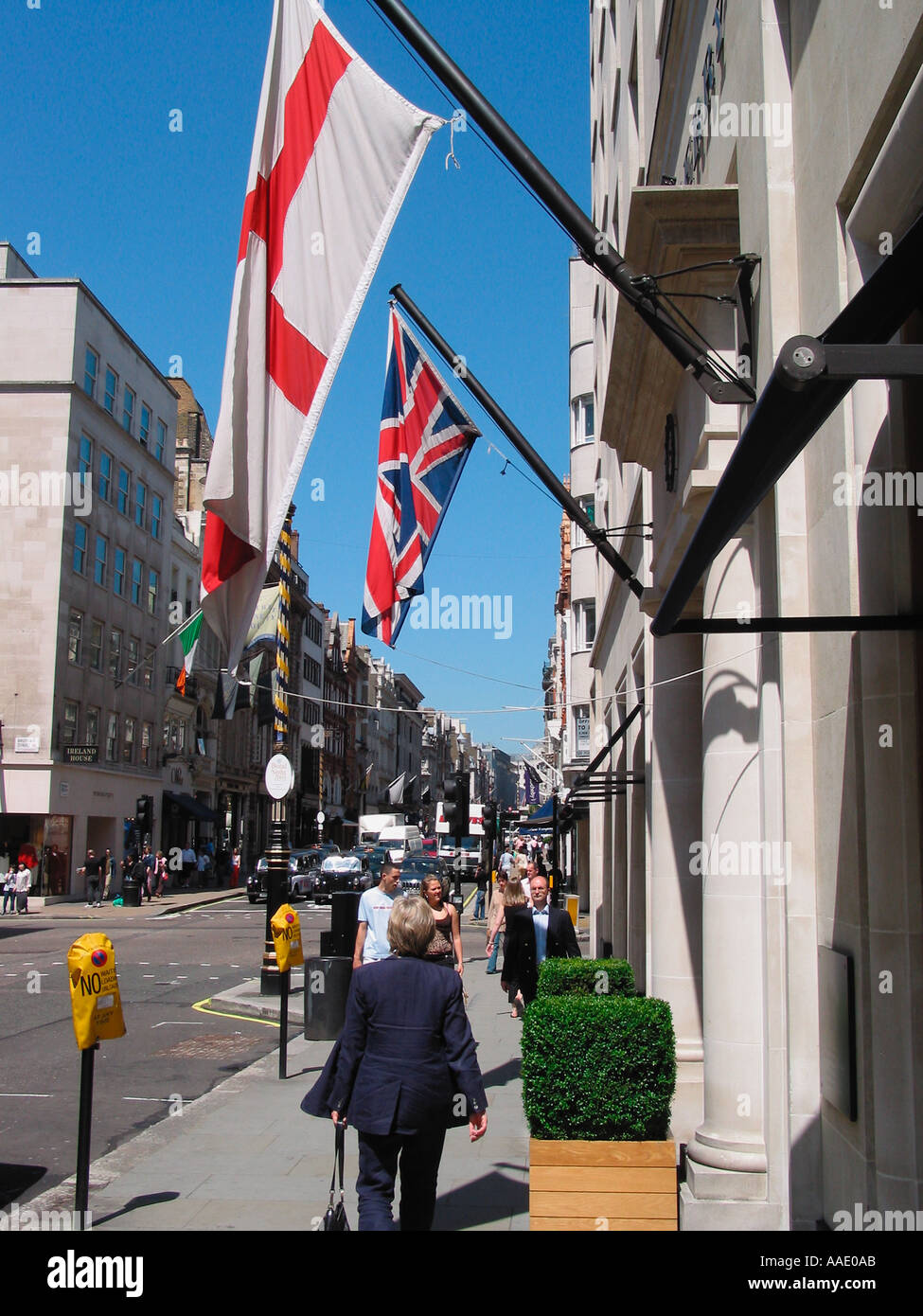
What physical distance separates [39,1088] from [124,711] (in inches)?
1603

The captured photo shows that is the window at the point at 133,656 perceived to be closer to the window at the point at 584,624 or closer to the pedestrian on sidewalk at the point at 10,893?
the pedestrian on sidewalk at the point at 10,893

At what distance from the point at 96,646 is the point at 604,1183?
43709 millimetres

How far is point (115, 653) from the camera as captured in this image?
4872cm

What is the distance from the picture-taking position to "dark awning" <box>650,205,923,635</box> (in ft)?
9.40

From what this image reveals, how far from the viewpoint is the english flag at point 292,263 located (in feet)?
21.7

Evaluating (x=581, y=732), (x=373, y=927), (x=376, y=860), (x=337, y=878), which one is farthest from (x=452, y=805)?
(x=376, y=860)

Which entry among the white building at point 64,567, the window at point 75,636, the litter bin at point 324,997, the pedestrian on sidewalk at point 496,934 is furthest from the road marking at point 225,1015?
the window at point 75,636

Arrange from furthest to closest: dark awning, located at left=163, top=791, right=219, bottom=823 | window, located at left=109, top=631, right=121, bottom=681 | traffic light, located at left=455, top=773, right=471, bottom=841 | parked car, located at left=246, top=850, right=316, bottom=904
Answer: dark awning, located at left=163, top=791, right=219, bottom=823 < window, located at left=109, top=631, right=121, bottom=681 < parked car, located at left=246, top=850, right=316, bottom=904 < traffic light, located at left=455, top=773, right=471, bottom=841

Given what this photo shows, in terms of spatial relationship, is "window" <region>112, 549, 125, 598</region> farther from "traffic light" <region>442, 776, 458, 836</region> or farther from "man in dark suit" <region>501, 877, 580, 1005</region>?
"man in dark suit" <region>501, 877, 580, 1005</region>

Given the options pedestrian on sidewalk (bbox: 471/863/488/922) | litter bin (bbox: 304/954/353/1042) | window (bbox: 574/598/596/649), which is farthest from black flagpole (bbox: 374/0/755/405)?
pedestrian on sidewalk (bbox: 471/863/488/922)

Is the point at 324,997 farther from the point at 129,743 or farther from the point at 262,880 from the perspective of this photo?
the point at 129,743

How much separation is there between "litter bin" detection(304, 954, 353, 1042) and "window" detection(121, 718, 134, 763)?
39380 mm

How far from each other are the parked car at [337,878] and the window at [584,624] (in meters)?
12.9
